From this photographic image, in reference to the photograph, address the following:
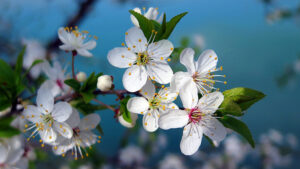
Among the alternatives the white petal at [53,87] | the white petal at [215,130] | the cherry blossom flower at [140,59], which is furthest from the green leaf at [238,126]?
the white petal at [53,87]

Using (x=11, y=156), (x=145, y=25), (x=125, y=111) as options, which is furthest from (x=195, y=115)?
(x=11, y=156)

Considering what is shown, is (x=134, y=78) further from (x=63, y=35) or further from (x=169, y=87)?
(x=63, y=35)

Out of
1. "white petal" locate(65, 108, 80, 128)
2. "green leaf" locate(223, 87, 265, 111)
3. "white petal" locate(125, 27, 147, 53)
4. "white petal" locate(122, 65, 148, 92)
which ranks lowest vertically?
"white petal" locate(65, 108, 80, 128)

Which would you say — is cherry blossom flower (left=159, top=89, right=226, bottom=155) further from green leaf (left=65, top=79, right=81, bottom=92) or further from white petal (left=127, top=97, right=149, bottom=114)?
green leaf (left=65, top=79, right=81, bottom=92)

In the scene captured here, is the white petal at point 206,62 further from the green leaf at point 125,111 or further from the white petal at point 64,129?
the white petal at point 64,129

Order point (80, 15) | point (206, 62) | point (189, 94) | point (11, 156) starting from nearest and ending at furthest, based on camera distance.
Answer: point (189, 94) < point (206, 62) < point (11, 156) < point (80, 15)

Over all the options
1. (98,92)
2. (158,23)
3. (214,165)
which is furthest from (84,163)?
(158,23)

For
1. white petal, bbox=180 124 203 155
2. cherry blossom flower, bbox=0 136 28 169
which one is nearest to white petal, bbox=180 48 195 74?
white petal, bbox=180 124 203 155
